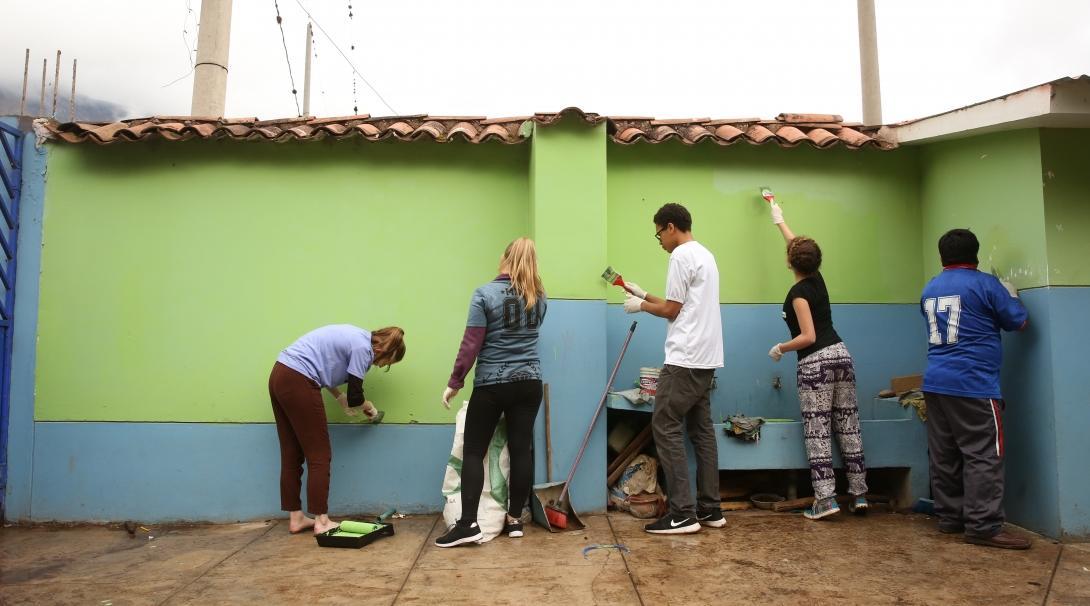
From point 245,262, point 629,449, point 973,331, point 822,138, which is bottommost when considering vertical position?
point 629,449

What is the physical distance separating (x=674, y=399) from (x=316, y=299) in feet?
8.42

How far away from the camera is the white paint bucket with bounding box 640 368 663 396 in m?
4.56

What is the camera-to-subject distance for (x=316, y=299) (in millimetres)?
4852

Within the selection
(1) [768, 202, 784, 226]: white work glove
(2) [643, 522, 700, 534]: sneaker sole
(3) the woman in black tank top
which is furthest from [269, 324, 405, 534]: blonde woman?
(1) [768, 202, 784, 226]: white work glove

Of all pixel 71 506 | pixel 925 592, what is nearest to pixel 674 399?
pixel 925 592

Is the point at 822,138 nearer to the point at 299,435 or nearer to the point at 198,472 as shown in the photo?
the point at 299,435

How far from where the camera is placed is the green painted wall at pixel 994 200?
4.10m

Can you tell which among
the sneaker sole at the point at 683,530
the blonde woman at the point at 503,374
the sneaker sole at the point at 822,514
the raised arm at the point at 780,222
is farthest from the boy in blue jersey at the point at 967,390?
the blonde woman at the point at 503,374

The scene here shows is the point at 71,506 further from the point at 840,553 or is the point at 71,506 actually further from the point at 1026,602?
the point at 1026,602

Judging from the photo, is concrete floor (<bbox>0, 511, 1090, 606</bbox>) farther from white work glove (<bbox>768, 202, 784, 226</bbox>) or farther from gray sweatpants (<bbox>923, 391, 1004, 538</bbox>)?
white work glove (<bbox>768, 202, 784, 226</bbox>)

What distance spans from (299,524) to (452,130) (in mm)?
2781

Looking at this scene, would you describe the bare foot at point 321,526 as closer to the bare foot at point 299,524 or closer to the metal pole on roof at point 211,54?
the bare foot at point 299,524

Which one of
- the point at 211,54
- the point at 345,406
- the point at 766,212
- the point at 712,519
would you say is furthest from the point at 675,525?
the point at 211,54

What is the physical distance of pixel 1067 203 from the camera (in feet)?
13.3
